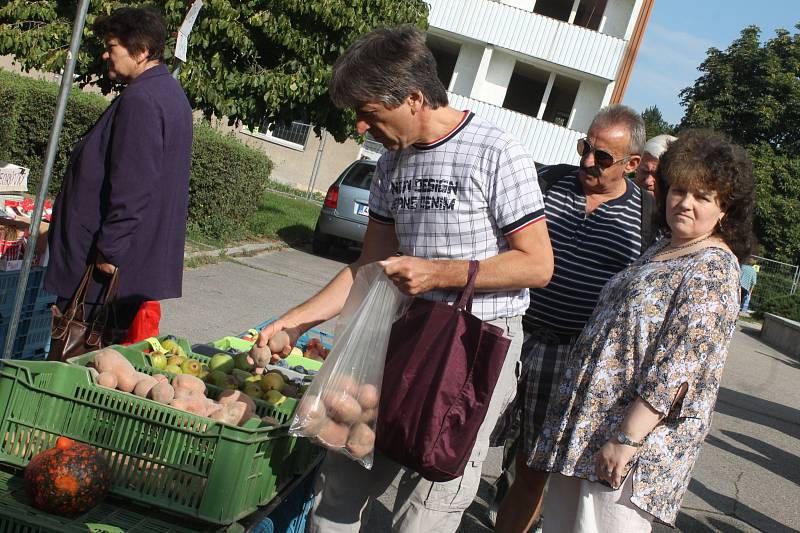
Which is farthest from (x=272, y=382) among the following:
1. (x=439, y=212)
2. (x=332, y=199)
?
(x=332, y=199)

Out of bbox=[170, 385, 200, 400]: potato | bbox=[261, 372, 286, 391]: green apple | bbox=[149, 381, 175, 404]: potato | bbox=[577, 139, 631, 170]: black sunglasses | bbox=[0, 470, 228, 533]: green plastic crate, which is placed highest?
bbox=[577, 139, 631, 170]: black sunglasses

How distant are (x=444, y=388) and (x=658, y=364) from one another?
2.38 feet

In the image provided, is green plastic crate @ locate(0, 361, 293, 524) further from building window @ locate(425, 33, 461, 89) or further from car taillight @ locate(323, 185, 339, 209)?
building window @ locate(425, 33, 461, 89)

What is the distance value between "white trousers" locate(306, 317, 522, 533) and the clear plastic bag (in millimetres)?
208

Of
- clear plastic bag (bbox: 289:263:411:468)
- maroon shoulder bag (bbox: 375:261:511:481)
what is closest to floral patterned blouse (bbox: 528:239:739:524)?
maroon shoulder bag (bbox: 375:261:511:481)

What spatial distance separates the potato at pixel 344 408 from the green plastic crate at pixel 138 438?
8.9 inches

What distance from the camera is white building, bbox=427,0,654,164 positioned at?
2823 cm

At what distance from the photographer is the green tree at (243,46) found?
11258mm

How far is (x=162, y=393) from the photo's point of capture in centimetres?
289

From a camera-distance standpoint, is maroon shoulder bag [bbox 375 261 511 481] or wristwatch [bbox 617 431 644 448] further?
wristwatch [bbox 617 431 644 448]

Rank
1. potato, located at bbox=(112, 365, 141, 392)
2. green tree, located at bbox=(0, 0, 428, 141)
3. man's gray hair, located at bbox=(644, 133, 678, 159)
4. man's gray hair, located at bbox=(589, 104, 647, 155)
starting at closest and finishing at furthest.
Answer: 1. potato, located at bbox=(112, 365, 141, 392)
2. man's gray hair, located at bbox=(589, 104, 647, 155)
3. man's gray hair, located at bbox=(644, 133, 678, 159)
4. green tree, located at bbox=(0, 0, 428, 141)

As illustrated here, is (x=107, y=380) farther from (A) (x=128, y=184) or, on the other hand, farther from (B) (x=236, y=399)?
(A) (x=128, y=184)

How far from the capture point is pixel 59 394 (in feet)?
8.80

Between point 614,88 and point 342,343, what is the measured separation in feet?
92.5
